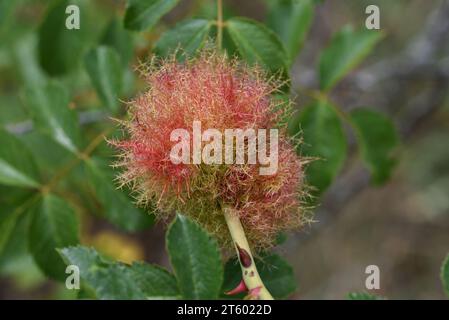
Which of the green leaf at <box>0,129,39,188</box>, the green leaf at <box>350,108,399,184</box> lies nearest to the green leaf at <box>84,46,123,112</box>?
the green leaf at <box>0,129,39,188</box>

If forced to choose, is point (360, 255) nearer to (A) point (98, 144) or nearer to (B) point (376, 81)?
(B) point (376, 81)

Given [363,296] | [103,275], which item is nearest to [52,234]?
[103,275]

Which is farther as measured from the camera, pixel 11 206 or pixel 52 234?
pixel 11 206

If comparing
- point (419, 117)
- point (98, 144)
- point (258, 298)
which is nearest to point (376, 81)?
point (419, 117)

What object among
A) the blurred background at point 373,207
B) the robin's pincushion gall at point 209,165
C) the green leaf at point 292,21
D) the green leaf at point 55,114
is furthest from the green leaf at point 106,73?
the blurred background at point 373,207

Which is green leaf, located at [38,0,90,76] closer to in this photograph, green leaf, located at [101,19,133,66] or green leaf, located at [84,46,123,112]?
green leaf, located at [101,19,133,66]

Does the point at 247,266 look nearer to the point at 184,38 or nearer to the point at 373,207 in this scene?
the point at 184,38
